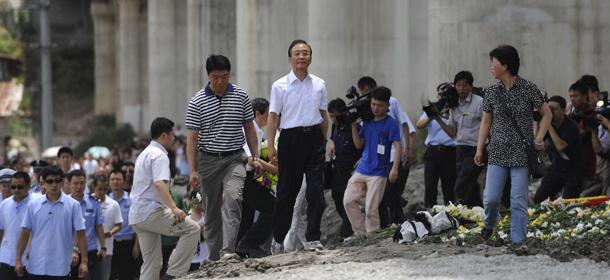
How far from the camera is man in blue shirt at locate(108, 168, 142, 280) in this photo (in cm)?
1464

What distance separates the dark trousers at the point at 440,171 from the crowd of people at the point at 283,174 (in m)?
0.02

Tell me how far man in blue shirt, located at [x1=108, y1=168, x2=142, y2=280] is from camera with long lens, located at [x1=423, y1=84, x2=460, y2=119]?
4132 millimetres

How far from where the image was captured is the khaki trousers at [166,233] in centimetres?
1158

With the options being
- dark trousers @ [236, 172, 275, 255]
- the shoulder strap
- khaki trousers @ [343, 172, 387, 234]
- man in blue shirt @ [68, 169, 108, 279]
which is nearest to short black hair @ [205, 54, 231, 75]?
dark trousers @ [236, 172, 275, 255]

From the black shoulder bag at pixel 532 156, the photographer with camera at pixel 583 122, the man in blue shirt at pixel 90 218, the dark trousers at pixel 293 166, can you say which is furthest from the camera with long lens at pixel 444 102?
the man in blue shirt at pixel 90 218

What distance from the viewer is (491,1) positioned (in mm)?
18062

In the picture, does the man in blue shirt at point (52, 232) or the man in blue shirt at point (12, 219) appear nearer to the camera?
the man in blue shirt at point (52, 232)

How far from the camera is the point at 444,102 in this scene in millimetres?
13688

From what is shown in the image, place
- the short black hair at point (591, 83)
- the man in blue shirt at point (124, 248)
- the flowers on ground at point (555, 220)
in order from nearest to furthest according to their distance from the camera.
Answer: the flowers on ground at point (555, 220) < the man in blue shirt at point (124, 248) < the short black hair at point (591, 83)

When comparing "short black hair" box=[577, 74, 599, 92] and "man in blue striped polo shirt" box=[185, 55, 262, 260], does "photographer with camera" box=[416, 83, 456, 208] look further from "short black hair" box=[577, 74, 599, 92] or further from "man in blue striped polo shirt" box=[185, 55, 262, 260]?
"man in blue striped polo shirt" box=[185, 55, 262, 260]

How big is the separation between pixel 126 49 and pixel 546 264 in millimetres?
56412

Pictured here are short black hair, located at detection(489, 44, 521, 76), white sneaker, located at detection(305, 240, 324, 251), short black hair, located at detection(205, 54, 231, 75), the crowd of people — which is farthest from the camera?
white sneaker, located at detection(305, 240, 324, 251)

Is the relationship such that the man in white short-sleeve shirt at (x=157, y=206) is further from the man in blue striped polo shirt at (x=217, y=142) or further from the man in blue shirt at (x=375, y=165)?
the man in blue shirt at (x=375, y=165)

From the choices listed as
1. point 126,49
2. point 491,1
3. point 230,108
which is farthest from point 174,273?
point 126,49
